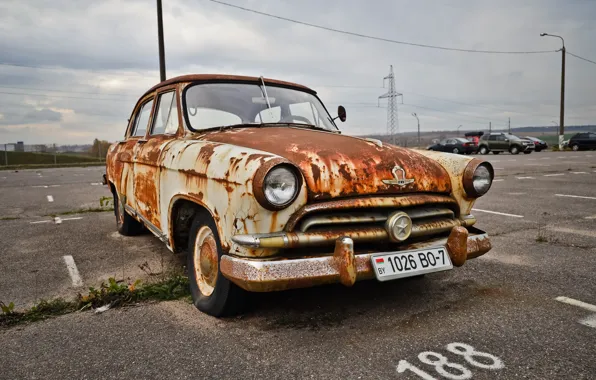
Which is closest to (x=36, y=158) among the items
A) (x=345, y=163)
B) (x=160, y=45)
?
(x=160, y=45)

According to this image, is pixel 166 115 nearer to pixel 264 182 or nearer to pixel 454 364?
pixel 264 182

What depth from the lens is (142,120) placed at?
15.6ft

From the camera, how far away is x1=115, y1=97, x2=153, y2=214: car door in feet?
14.4

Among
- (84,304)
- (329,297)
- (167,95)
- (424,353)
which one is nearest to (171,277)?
(84,304)

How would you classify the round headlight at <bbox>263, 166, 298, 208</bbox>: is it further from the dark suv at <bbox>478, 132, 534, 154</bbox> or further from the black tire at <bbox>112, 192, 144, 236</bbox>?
the dark suv at <bbox>478, 132, 534, 154</bbox>

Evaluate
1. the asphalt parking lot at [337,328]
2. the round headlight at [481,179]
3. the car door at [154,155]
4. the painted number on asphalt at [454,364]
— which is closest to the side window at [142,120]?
the car door at [154,155]

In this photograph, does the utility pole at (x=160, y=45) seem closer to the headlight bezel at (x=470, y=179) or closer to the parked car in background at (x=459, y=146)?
the headlight bezel at (x=470, y=179)

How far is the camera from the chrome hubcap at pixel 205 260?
9.26ft

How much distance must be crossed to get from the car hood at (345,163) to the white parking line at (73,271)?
60.9 inches

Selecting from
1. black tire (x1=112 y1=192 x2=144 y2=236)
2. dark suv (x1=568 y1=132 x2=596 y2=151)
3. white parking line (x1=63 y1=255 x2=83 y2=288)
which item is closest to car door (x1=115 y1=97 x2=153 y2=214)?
black tire (x1=112 y1=192 x2=144 y2=236)

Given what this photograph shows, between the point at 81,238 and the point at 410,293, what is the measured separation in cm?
386

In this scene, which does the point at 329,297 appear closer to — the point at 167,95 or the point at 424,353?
the point at 424,353

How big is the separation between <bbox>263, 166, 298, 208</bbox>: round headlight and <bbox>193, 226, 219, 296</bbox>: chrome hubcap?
60 centimetres

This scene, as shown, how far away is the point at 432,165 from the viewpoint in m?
3.09
